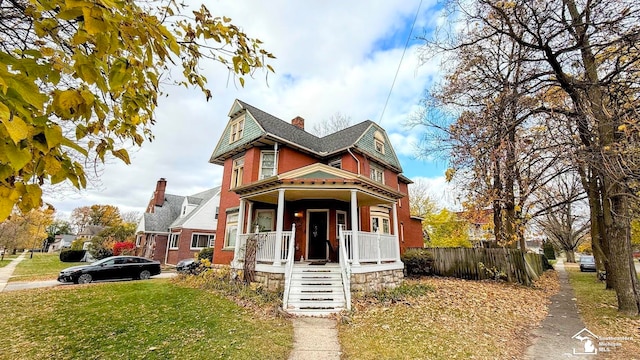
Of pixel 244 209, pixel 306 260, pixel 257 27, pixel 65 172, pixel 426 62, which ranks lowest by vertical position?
pixel 306 260

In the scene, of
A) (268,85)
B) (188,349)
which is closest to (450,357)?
(188,349)

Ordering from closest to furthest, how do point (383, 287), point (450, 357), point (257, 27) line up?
1. point (257, 27)
2. point (450, 357)
3. point (383, 287)

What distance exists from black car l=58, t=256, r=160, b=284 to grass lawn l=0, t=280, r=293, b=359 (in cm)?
422

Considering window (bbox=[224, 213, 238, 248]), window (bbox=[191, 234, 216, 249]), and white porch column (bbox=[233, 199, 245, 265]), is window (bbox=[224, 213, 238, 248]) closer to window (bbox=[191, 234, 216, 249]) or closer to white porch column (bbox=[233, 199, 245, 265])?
white porch column (bbox=[233, 199, 245, 265])

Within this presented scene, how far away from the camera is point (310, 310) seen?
8.07 meters

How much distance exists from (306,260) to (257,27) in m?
10.8

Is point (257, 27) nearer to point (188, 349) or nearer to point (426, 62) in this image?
point (188, 349)

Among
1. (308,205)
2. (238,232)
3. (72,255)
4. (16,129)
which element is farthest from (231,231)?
(72,255)

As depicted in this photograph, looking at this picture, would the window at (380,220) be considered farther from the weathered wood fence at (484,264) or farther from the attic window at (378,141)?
the attic window at (378,141)

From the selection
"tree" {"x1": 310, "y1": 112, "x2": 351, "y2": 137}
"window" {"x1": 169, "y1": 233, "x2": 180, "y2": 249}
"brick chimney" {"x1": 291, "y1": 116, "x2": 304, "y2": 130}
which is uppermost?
"tree" {"x1": 310, "y1": 112, "x2": 351, "y2": 137}

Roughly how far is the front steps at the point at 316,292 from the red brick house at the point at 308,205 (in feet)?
0.17

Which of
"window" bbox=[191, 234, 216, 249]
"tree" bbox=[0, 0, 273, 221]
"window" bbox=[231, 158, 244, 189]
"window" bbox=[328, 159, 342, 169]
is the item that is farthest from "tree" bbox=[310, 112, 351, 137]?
"tree" bbox=[0, 0, 273, 221]

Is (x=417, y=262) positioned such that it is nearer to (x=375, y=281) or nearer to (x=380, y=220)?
(x=380, y=220)

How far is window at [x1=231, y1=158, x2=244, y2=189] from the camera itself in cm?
1438
